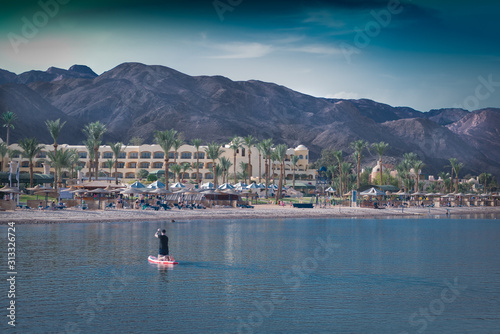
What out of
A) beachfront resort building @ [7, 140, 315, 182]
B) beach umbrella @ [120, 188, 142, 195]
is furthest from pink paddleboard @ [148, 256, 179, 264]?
beachfront resort building @ [7, 140, 315, 182]

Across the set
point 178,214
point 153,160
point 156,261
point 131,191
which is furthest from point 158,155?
point 156,261

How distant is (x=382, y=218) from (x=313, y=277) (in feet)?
166

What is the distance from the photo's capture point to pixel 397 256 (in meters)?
33.7

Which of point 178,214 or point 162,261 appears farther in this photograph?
point 178,214

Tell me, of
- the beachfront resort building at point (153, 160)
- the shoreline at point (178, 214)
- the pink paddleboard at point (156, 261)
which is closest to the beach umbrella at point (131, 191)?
the shoreline at point (178, 214)

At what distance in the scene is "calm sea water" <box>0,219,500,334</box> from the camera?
56.2ft

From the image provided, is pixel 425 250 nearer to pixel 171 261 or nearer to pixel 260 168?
pixel 171 261

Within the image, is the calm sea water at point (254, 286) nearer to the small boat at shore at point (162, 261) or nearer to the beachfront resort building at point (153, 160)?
the small boat at shore at point (162, 261)

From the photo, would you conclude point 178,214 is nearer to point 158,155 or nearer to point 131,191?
point 131,191

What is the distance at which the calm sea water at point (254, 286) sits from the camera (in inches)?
674

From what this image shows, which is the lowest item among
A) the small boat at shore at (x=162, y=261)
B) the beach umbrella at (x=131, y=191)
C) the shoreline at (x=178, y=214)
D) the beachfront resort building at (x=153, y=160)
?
the small boat at shore at (x=162, y=261)

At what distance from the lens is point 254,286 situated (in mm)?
22797

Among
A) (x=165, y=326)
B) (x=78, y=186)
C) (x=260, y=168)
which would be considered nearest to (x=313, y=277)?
(x=165, y=326)

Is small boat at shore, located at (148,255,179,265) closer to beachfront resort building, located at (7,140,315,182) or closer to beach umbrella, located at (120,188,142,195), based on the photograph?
beach umbrella, located at (120,188,142,195)
